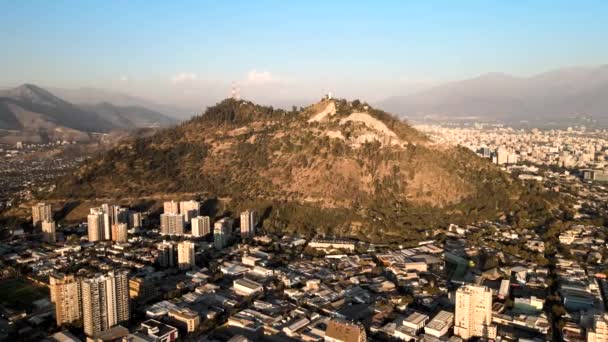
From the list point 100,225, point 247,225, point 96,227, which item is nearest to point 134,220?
point 100,225

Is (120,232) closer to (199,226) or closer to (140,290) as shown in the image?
(199,226)

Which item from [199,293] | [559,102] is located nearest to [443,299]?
[199,293]

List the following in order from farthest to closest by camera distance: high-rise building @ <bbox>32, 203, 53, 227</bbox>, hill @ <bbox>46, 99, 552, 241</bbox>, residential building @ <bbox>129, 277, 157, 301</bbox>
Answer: hill @ <bbox>46, 99, 552, 241</bbox>, high-rise building @ <bbox>32, 203, 53, 227</bbox>, residential building @ <bbox>129, 277, 157, 301</bbox>

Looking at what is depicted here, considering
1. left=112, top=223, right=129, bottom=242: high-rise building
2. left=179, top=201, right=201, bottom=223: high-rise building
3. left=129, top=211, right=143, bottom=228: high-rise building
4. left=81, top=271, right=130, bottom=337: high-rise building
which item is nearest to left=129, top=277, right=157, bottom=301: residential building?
left=81, top=271, right=130, bottom=337: high-rise building

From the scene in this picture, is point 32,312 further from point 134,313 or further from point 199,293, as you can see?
point 199,293

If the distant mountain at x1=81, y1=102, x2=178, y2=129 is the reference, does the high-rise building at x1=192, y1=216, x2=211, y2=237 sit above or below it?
below

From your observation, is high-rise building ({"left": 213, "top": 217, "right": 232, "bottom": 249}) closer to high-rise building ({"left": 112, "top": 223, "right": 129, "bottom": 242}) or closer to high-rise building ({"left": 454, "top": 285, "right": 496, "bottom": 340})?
high-rise building ({"left": 112, "top": 223, "right": 129, "bottom": 242})
